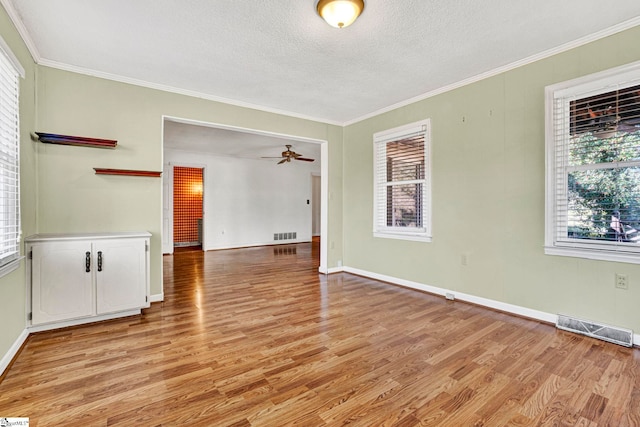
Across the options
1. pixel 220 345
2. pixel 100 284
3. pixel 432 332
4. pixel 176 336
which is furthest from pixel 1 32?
pixel 432 332

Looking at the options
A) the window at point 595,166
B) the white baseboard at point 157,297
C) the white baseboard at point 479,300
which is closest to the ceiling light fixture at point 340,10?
the window at point 595,166

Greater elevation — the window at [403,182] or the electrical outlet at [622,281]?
the window at [403,182]

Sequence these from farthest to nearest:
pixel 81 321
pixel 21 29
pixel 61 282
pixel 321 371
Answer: pixel 81 321
pixel 61 282
pixel 21 29
pixel 321 371

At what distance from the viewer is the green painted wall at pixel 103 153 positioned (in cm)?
313

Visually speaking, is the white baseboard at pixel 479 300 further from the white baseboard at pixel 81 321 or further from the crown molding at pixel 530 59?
the white baseboard at pixel 81 321

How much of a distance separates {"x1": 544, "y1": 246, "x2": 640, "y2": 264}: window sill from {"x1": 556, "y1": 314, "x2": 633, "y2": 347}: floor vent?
1.88 ft

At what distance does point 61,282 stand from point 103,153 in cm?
140

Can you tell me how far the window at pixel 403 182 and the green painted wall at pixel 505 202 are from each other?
126 mm

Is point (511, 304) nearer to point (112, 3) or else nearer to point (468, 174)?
point (468, 174)

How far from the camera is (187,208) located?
934 cm

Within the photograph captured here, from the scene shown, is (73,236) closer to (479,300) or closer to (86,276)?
(86,276)

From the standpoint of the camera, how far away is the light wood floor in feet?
5.57

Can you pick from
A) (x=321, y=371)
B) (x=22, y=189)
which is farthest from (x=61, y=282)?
(x=321, y=371)

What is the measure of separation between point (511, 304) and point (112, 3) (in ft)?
14.7
